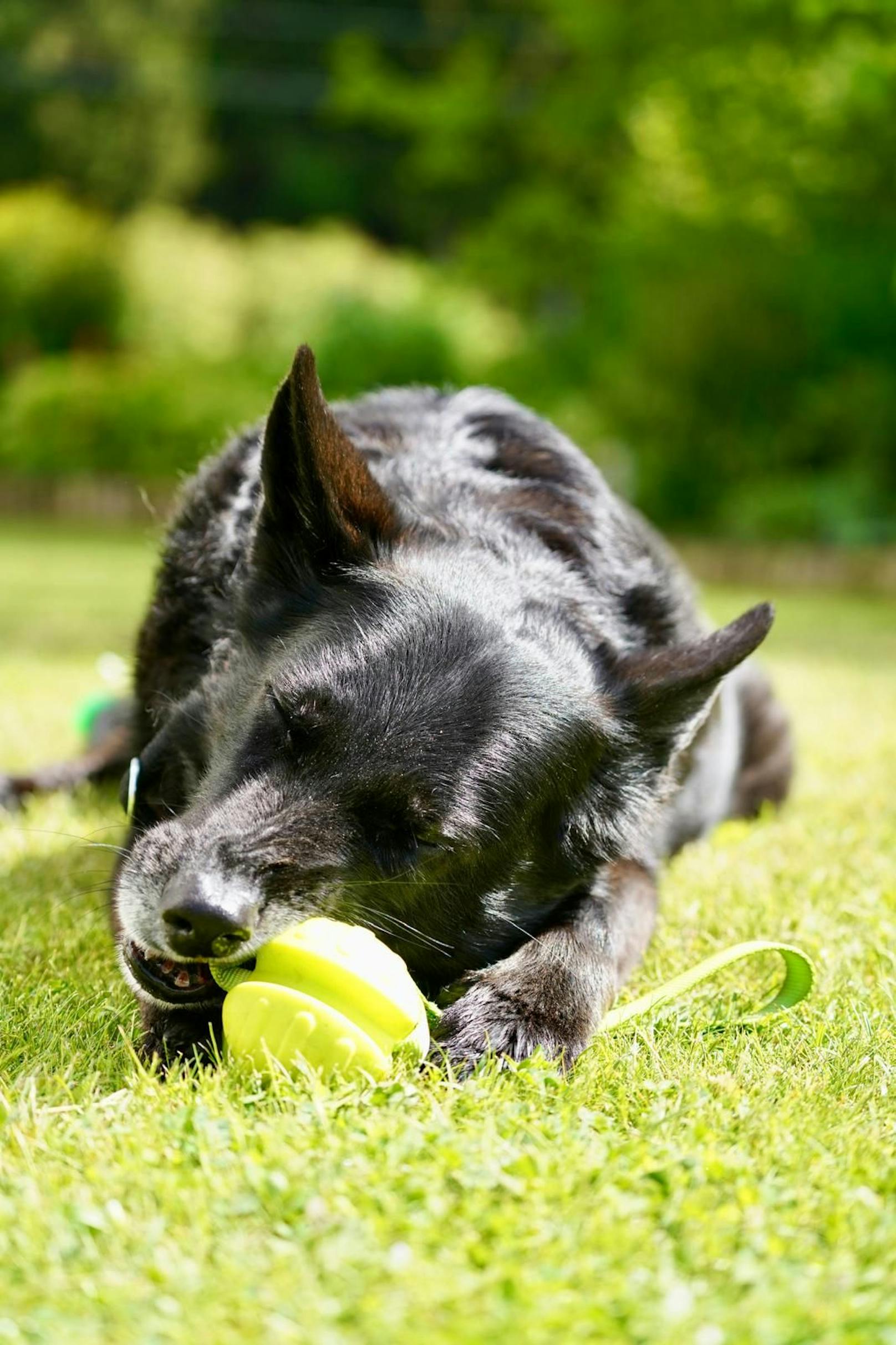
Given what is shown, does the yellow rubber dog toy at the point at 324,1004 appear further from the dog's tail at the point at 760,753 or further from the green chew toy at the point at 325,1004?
the dog's tail at the point at 760,753

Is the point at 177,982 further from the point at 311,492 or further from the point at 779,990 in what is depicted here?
the point at 779,990

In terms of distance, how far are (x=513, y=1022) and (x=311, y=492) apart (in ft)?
3.45

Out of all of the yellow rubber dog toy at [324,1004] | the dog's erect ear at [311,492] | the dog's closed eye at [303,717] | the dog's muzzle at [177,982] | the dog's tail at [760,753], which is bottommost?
the dog's tail at [760,753]

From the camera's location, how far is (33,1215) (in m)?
1.56

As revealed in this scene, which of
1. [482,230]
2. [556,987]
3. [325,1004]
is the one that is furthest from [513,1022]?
[482,230]

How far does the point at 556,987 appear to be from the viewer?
2.38 m

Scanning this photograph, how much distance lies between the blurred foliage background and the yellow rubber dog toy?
2111mm

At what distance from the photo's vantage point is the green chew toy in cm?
201

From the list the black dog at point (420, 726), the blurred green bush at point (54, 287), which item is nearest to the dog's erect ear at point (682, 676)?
the black dog at point (420, 726)

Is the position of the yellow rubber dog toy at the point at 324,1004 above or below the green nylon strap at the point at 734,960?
above

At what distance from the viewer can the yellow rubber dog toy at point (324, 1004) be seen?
6.59 ft

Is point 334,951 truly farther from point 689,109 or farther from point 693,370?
point 689,109

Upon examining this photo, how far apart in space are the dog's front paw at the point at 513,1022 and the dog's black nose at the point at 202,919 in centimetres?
40

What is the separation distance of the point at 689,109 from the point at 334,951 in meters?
20.3
